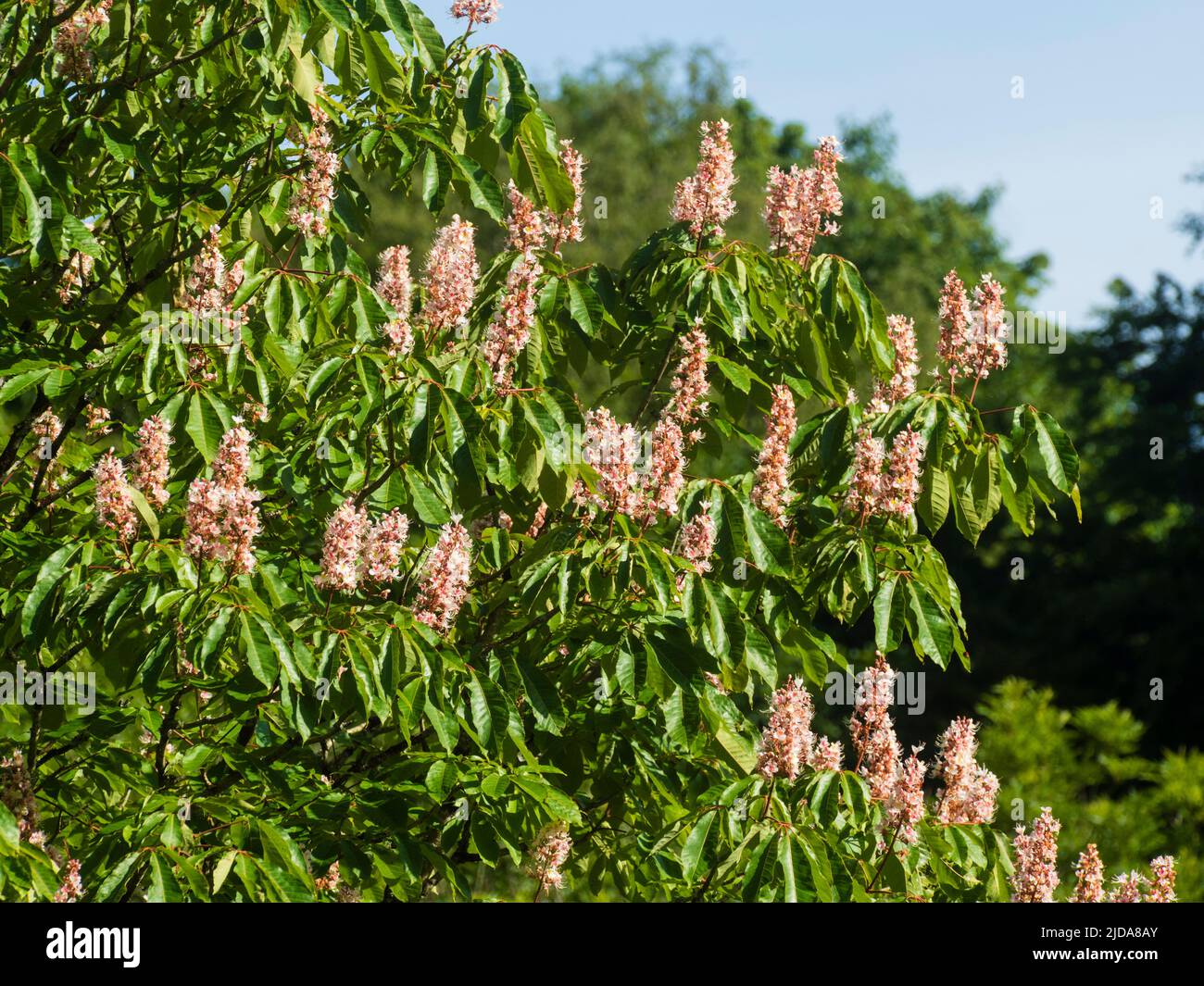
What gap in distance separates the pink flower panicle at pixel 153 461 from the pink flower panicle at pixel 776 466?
211 centimetres

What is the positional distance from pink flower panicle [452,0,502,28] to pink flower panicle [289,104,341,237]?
2.15 ft

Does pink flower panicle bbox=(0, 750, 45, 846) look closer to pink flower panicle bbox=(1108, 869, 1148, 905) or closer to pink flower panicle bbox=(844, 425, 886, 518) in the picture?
pink flower panicle bbox=(844, 425, 886, 518)

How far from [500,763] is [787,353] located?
2.20 m

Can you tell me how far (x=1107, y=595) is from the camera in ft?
106

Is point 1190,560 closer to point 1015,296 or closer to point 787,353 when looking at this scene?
point 1015,296

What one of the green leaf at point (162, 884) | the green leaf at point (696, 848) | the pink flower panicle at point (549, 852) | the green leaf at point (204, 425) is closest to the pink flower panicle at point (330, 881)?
the pink flower panicle at point (549, 852)

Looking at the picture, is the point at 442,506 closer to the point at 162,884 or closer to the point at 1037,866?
the point at 162,884

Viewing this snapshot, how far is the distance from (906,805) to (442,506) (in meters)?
2.02

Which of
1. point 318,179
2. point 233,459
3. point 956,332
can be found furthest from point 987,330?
point 233,459

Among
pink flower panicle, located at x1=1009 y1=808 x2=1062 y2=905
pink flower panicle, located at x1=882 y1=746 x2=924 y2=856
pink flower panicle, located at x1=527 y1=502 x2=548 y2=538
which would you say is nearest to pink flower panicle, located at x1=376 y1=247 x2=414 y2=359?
pink flower panicle, located at x1=527 y1=502 x2=548 y2=538

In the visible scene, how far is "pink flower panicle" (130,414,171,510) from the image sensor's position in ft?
15.7

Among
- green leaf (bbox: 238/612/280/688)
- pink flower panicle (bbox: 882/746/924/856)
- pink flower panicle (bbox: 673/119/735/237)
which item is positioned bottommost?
pink flower panicle (bbox: 882/746/924/856)
